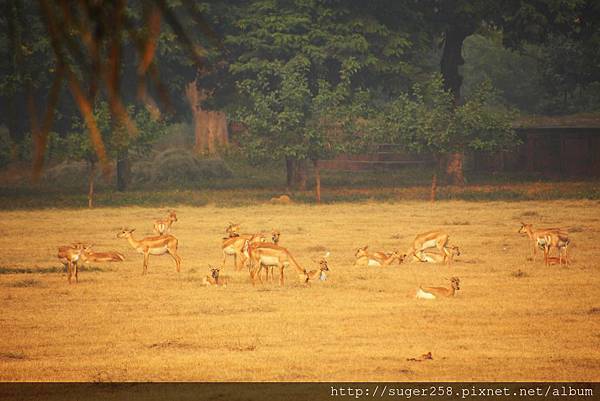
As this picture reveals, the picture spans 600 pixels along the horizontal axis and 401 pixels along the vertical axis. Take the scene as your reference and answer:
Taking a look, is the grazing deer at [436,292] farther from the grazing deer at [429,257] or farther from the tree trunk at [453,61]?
the tree trunk at [453,61]

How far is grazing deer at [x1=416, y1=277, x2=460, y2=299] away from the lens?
Result: 17.5 m

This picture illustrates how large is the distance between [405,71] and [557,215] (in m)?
14.6

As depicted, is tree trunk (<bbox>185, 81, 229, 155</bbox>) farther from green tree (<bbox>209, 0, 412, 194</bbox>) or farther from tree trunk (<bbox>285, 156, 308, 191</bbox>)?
tree trunk (<bbox>285, 156, 308, 191</bbox>)

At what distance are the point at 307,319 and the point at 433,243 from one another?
6.99m

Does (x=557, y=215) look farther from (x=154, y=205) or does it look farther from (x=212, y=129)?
(x=212, y=129)

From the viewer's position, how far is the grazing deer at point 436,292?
57.5 feet

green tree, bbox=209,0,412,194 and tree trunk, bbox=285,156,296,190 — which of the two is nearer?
green tree, bbox=209,0,412,194

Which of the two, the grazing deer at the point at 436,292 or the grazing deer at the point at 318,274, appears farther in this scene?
the grazing deer at the point at 318,274

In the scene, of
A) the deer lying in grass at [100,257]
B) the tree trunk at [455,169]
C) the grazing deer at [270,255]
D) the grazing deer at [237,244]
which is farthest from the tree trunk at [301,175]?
the grazing deer at [270,255]

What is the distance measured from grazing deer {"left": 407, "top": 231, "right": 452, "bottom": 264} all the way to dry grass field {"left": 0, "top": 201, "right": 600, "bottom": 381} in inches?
15.7

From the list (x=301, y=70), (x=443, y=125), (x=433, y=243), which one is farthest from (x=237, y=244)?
(x=301, y=70)

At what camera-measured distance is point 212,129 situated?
71375 millimetres

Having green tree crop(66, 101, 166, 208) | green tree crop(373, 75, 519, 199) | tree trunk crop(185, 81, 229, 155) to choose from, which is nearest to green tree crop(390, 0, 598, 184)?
green tree crop(373, 75, 519, 199)

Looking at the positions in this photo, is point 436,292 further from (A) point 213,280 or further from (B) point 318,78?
(B) point 318,78
